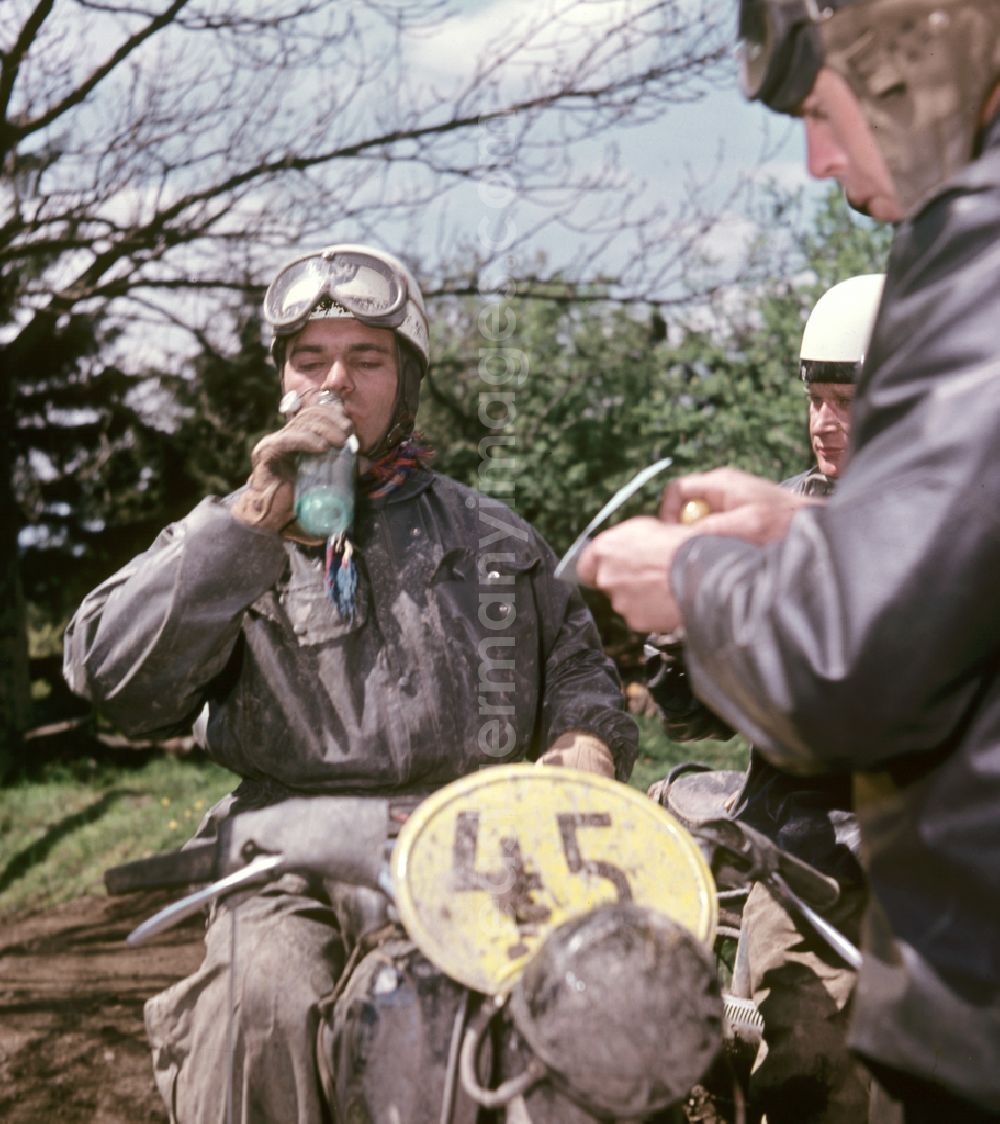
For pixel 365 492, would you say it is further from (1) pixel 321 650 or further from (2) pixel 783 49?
(2) pixel 783 49

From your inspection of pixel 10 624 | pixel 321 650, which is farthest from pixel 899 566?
pixel 10 624

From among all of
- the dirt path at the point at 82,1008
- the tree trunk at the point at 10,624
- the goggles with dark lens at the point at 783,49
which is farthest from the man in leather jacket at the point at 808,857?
the tree trunk at the point at 10,624

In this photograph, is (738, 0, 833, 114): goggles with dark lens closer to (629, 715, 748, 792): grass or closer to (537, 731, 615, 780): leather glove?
(537, 731, 615, 780): leather glove

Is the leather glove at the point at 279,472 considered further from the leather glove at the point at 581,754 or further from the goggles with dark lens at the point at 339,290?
the leather glove at the point at 581,754

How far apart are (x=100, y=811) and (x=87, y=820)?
27 centimetres

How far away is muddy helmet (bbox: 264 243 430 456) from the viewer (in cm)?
330

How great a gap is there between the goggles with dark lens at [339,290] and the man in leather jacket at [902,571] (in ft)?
5.65

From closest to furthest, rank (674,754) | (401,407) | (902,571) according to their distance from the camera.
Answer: (902,571)
(401,407)
(674,754)

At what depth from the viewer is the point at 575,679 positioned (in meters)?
3.32

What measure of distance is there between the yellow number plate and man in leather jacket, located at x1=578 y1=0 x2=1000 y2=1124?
367 mm

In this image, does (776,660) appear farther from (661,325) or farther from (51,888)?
(661,325)

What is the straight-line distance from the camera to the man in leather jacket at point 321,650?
251cm

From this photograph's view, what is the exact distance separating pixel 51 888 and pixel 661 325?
20.7ft

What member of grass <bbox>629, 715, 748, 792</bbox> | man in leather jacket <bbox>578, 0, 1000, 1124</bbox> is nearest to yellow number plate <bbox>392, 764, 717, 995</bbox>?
man in leather jacket <bbox>578, 0, 1000, 1124</bbox>
